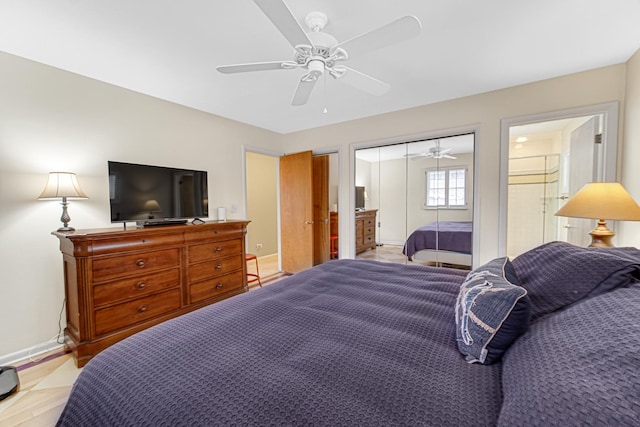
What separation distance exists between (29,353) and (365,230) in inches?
152

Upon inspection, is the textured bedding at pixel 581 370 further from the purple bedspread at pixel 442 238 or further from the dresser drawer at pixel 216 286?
the dresser drawer at pixel 216 286

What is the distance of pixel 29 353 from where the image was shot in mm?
2211

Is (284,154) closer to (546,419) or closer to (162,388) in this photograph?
(162,388)

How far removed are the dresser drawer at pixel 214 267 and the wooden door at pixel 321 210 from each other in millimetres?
1483

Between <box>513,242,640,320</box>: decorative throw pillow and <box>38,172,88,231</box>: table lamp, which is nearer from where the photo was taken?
<box>513,242,640,320</box>: decorative throw pillow

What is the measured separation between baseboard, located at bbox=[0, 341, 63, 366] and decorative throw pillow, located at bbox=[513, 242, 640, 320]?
3589 millimetres

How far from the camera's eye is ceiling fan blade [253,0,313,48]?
1245 millimetres

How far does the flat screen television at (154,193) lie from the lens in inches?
99.1

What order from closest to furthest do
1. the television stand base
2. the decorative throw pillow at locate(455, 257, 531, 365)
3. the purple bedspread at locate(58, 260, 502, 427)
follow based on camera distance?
1. the purple bedspread at locate(58, 260, 502, 427)
2. the decorative throw pillow at locate(455, 257, 531, 365)
3. the television stand base

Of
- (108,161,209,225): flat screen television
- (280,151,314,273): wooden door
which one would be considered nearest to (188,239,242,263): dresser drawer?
(108,161,209,225): flat screen television

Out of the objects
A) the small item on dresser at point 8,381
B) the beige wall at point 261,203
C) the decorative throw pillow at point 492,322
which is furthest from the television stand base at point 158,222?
the decorative throw pillow at point 492,322

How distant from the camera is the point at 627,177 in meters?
2.33

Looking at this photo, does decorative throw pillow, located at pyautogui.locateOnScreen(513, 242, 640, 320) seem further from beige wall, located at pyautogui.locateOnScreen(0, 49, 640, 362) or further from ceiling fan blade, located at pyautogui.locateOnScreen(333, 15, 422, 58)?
beige wall, located at pyautogui.locateOnScreen(0, 49, 640, 362)

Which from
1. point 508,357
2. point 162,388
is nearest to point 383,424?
point 508,357
